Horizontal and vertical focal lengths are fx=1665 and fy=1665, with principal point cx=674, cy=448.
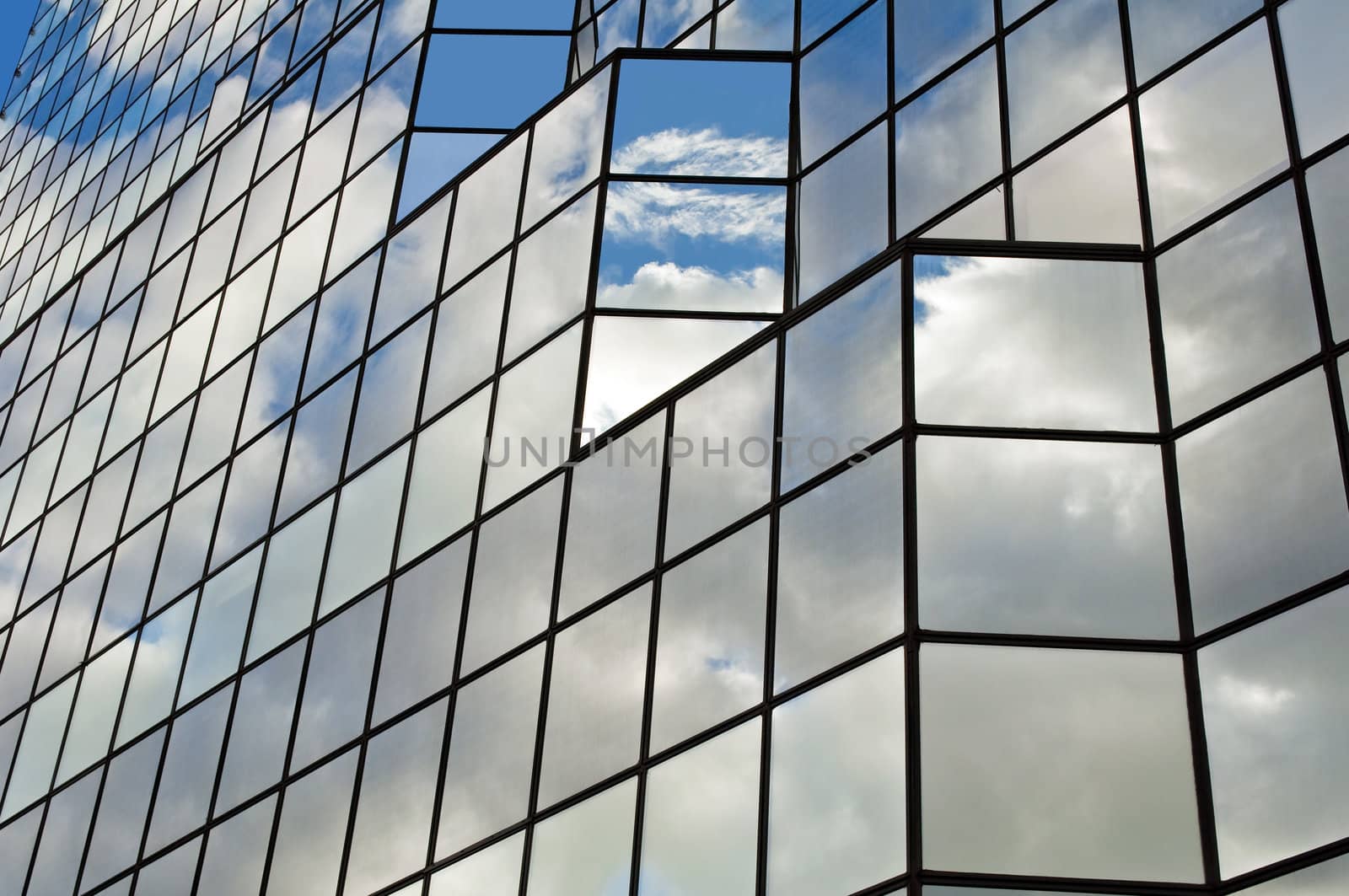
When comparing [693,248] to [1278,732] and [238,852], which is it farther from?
[1278,732]

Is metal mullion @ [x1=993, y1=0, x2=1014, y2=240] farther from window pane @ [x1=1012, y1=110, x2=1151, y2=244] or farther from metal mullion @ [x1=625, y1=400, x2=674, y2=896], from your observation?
metal mullion @ [x1=625, y1=400, x2=674, y2=896]

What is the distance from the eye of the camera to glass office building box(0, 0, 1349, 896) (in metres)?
17.0

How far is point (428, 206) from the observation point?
32.2 meters

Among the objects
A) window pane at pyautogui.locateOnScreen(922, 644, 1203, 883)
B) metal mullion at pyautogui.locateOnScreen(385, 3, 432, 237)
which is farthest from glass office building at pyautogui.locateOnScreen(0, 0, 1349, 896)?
metal mullion at pyautogui.locateOnScreen(385, 3, 432, 237)

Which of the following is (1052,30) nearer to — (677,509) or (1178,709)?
(677,509)

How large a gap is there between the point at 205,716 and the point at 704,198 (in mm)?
12376

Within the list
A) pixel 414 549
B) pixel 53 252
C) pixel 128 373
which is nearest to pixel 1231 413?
pixel 414 549

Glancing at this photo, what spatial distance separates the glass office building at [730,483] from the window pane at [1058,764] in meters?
0.04

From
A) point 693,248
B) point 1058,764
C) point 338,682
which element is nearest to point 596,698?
point 338,682

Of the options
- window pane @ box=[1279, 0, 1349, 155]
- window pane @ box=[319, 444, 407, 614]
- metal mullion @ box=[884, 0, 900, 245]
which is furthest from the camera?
window pane @ box=[319, 444, 407, 614]

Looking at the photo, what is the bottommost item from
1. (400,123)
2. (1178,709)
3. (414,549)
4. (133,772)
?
(1178,709)

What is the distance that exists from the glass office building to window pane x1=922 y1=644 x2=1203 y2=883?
4cm

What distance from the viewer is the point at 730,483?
22.0 metres

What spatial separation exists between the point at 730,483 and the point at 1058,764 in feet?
22.5
